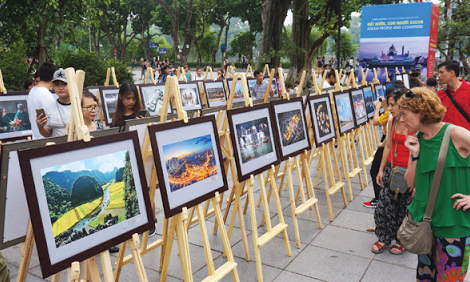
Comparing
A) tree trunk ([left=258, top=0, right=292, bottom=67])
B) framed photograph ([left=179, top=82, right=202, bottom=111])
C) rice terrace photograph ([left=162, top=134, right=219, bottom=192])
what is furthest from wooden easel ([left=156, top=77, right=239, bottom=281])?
tree trunk ([left=258, top=0, right=292, bottom=67])

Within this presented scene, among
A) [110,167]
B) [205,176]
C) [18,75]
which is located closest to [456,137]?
[205,176]

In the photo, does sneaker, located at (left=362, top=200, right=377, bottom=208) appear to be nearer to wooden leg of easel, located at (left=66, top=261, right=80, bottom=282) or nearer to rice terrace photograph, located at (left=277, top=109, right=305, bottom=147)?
rice terrace photograph, located at (left=277, top=109, right=305, bottom=147)

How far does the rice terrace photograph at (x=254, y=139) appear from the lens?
12.5 feet

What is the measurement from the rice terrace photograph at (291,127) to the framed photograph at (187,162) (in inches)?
49.6

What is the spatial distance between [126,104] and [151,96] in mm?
2955

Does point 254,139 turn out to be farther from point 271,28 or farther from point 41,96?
point 271,28

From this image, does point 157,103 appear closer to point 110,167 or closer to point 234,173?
point 234,173

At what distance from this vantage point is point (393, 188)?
13.4 feet

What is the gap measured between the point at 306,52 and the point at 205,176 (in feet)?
51.5

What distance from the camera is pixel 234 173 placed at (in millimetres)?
4281

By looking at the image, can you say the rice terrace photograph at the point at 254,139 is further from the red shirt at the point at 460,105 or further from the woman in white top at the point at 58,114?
the red shirt at the point at 460,105

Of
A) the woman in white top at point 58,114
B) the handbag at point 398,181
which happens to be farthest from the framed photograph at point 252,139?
the woman in white top at point 58,114

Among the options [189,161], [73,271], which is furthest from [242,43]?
[73,271]

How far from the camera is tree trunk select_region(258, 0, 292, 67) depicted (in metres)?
16.3
